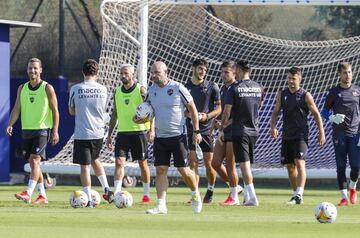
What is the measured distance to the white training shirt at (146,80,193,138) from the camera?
16.7 m

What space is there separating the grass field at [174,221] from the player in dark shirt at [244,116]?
721mm

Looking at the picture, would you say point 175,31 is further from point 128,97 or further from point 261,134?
point 128,97

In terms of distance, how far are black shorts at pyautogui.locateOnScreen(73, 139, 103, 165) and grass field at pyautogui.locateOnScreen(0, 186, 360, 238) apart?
2.40 ft

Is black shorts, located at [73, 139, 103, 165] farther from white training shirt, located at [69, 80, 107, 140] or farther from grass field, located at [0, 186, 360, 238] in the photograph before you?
grass field, located at [0, 186, 360, 238]

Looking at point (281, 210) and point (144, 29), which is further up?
point (144, 29)

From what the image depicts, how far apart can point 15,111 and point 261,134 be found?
29.7 feet

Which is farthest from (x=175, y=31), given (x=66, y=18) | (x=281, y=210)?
(x=281, y=210)

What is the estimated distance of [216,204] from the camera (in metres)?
19.5

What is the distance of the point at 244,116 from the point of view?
756 inches

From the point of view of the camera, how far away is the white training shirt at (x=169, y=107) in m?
16.7

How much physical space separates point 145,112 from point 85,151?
75.0 inches

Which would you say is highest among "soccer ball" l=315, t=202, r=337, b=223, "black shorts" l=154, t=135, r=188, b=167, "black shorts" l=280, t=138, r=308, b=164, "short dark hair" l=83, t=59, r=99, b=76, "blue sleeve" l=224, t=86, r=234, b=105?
"short dark hair" l=83, t=59, r=99, b=76

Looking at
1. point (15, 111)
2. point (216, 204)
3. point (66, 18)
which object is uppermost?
point (66, 18)

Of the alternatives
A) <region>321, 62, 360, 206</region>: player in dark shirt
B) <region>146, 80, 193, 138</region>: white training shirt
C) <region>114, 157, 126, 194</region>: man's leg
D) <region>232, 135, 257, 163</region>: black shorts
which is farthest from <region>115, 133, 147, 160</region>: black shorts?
<region>321, 62, 360, 206</region>: player in dark shirt
